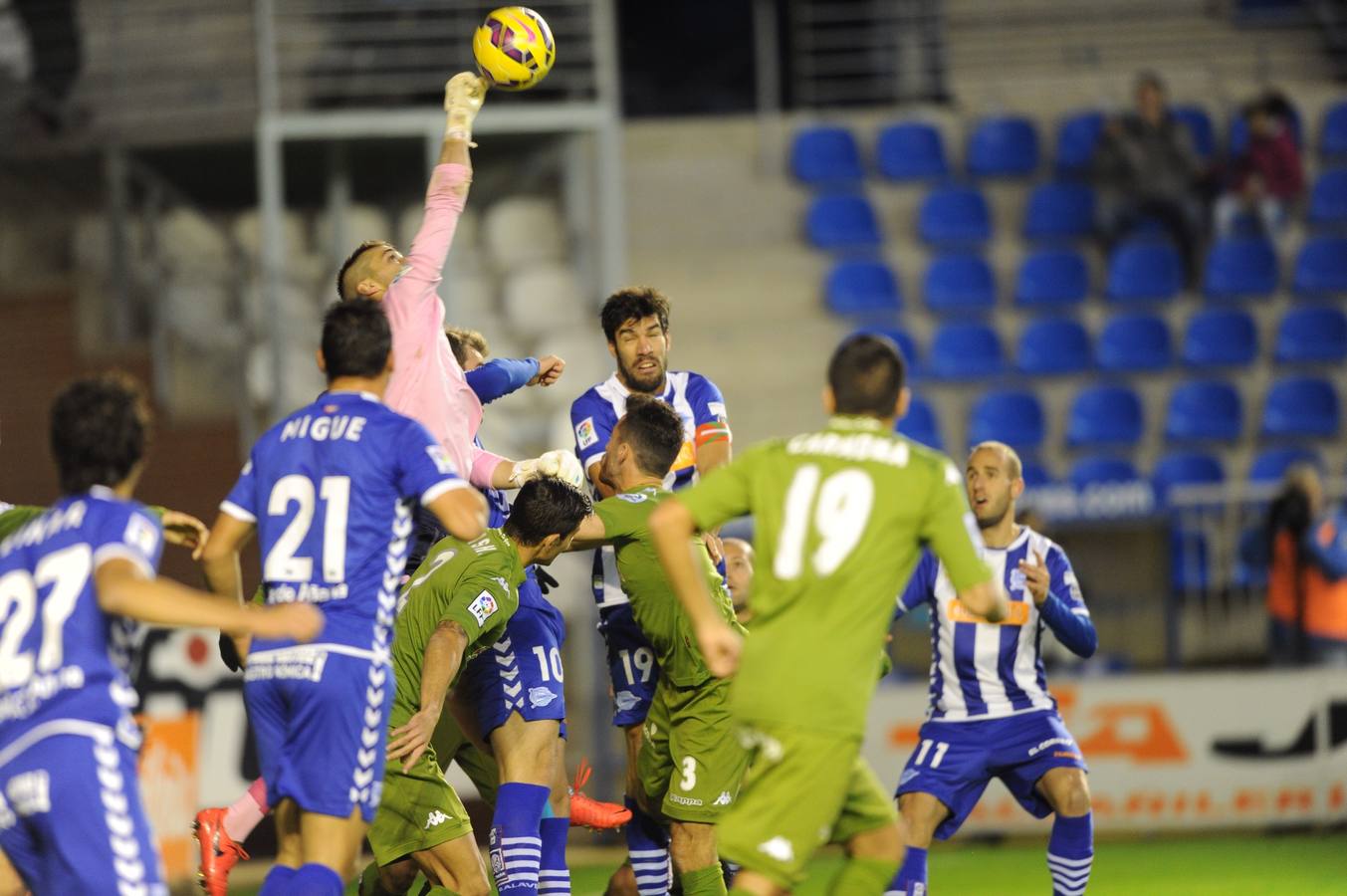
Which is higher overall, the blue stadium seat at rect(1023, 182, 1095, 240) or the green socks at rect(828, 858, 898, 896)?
the blue stadium seat at rect(1023, 182, 1095, 240)

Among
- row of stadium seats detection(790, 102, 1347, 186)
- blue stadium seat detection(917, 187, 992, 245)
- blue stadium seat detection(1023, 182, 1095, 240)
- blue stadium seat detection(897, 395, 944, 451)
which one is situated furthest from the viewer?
row of stadium seats detection(790, 102, 1347, 186)

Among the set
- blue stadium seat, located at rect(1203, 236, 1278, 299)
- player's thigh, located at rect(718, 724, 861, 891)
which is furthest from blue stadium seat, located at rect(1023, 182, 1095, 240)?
player's thigh, located at rect(718, 724, 861, 891)

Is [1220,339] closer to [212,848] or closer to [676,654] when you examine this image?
[676,654]

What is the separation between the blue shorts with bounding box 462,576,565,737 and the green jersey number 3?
82.8 inches

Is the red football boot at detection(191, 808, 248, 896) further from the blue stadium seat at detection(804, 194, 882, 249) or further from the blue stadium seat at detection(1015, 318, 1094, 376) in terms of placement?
the blue stadium seat at detection(804, 194, 882, 249)

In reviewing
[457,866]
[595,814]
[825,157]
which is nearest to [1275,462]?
[825,157]

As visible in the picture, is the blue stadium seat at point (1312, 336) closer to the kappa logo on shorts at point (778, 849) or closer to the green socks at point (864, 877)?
the green socks at point (864, 877)

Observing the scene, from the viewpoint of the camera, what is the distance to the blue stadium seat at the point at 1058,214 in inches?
692

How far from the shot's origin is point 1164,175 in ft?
55.5

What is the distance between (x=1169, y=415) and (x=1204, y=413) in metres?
0.33

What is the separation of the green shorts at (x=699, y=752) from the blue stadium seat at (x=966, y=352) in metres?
9.58

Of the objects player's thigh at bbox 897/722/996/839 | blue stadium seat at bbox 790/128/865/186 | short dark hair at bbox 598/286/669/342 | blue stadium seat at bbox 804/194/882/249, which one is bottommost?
player's thigh at bbox 897/722/996/839

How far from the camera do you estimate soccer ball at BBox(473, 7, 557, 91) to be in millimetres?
7504

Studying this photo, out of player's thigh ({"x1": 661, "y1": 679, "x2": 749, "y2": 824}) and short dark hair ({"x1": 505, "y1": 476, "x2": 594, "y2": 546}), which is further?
player's thigh ({"x1": 661, "y1": 679, "x2": 749, "y2": 824})
